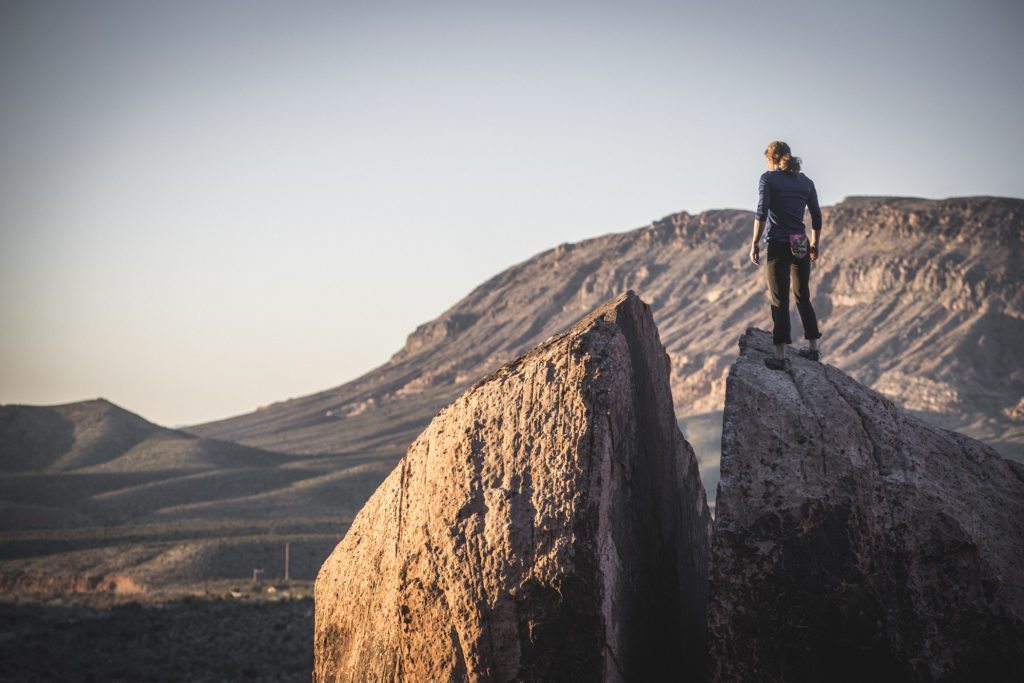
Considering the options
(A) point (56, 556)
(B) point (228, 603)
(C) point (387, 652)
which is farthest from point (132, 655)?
(A) point (56, 556)

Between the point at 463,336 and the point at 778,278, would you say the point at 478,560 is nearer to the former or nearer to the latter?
the point at 778,278

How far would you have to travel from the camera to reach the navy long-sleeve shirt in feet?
37.3

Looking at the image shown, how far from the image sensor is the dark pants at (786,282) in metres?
11.5

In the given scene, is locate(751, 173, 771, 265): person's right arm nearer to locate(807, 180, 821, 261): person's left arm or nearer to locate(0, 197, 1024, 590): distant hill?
locate(807, 180, 821, 261): person's left arm

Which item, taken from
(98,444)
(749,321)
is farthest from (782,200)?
(749,321)

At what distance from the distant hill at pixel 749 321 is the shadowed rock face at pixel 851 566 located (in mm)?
78116

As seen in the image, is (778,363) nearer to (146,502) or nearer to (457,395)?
(146,502)

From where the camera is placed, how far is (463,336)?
7574 inches

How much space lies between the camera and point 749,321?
13475 cm

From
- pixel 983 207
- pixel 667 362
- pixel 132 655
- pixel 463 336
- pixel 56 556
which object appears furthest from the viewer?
pixel 463 336

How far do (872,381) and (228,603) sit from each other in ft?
259

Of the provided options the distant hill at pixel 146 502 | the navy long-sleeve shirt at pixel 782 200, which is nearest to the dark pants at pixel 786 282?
the navy long-sleeve shirt at pixel 782 200

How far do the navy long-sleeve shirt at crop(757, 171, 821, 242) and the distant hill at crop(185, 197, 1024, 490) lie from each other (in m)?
76.5

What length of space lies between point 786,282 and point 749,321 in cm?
12621
